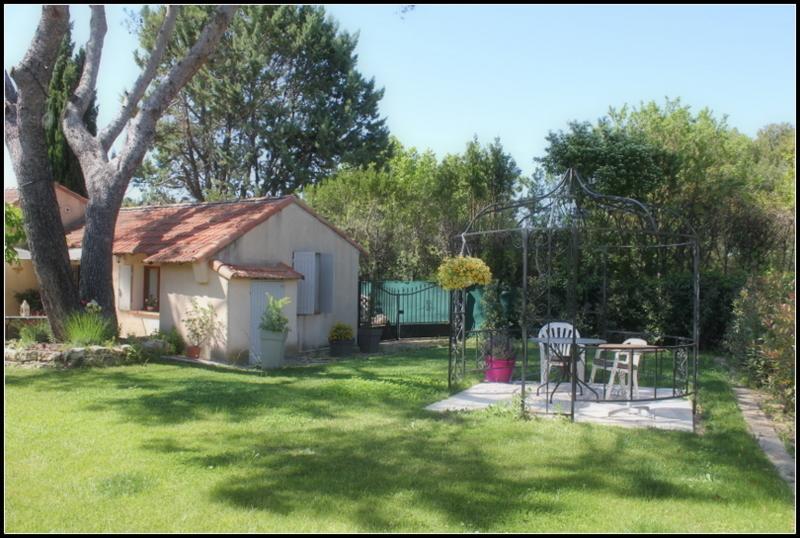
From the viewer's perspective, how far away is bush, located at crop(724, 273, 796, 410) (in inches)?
277

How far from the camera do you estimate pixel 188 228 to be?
1639cm

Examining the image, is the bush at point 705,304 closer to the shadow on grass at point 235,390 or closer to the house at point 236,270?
the shadow on grass at point 235,390

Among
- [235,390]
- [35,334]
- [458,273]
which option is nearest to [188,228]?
[35,334]

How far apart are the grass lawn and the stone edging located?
13 cm

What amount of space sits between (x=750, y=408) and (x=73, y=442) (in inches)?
336

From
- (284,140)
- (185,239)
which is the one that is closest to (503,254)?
(185,239)

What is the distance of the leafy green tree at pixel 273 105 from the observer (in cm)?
2873

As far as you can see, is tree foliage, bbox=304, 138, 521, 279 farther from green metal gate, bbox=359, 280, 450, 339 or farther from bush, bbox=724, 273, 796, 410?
bush, bbox=724, 273, 796, 410

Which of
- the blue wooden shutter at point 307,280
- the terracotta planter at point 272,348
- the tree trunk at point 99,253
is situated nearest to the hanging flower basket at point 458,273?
the terracotta planter at point 272,348

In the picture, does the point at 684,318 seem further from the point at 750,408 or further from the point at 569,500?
the point at 569,500

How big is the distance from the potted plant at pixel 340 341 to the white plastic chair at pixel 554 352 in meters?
5.61

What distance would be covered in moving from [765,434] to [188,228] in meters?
12.8

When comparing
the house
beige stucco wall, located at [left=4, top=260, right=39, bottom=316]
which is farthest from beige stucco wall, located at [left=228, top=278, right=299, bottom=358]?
beige stucco wall, located at [left=4, top=260, right=39, bottom=316]

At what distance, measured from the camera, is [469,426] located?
26.8 ft
